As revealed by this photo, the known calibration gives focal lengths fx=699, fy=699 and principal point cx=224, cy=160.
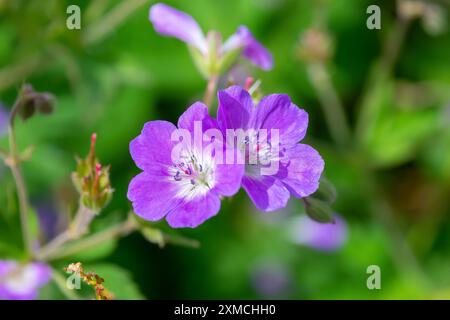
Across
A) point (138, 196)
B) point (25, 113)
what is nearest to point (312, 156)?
point (138, 196)

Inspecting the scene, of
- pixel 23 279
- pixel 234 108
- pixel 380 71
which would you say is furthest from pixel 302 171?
pixel 380 71

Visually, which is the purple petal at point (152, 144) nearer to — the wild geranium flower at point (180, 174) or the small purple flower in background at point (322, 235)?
the wild geranium flower at point (180, 174)

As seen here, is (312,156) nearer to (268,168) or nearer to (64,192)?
(268,168)

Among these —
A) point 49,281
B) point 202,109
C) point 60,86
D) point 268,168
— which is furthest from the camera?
point 60,86

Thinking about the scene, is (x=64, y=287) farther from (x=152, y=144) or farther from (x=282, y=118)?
(x=282, y=118)

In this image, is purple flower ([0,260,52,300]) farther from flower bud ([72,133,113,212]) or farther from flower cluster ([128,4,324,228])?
flower cluster ([128,4,324,228])

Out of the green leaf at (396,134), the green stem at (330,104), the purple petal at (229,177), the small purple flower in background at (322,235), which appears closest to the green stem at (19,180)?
the purple petal at (229,177)
